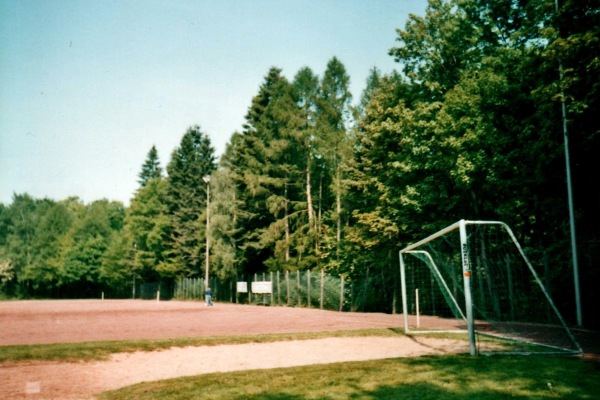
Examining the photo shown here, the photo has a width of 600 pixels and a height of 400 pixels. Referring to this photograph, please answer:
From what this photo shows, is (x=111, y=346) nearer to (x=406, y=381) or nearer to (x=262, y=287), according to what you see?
(x=406, y=381)

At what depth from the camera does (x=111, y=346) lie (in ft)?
42.3

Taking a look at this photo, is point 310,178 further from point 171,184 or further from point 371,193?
point 171,184

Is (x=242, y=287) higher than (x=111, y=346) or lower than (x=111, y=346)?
higher

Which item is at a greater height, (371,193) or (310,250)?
(371,193)

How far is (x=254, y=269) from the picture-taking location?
4750 centimetres

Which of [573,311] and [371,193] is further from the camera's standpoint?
[371,193]

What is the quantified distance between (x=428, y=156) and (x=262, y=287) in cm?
2116

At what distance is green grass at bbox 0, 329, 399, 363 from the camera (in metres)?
11.5

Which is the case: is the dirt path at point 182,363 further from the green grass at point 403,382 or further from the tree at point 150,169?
the tree at point 150,169

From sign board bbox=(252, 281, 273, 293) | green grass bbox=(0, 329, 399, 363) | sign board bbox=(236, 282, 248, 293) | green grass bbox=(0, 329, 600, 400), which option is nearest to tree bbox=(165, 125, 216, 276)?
sign board bbox=(236, 282, 248, 293)

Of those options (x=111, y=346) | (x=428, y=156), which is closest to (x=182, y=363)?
(x=111, y=346)

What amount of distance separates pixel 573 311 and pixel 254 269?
109 ft

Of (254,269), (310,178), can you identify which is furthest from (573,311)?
(254,269)

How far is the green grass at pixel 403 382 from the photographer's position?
21.3ft
